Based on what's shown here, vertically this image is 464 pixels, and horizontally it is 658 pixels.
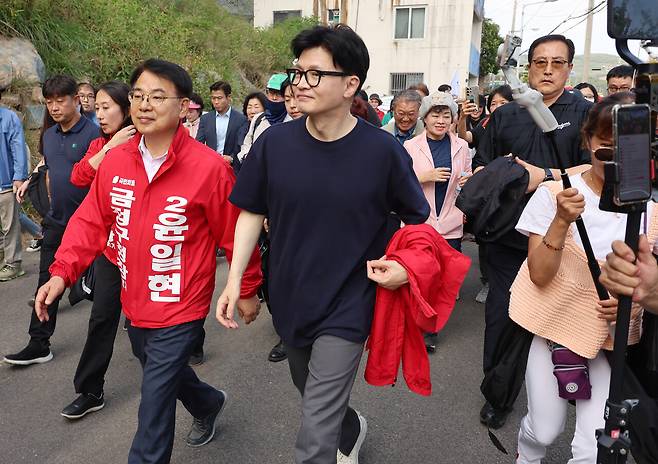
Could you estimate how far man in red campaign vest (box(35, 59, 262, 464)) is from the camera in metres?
2.46

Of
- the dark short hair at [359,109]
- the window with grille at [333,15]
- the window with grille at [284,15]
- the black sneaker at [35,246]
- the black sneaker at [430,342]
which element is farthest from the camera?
the window with grille at [284,15]

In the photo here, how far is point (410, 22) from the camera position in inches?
1009

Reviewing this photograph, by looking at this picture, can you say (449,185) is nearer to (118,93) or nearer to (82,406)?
(118,93)

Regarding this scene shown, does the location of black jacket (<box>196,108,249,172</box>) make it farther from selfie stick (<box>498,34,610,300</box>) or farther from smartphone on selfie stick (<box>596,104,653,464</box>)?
smartphone on selfie stick (<box>596,104,653,464</box>)

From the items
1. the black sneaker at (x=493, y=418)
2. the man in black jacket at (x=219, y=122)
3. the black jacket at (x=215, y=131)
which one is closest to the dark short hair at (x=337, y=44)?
the black sneaker at (x=493, y=418)

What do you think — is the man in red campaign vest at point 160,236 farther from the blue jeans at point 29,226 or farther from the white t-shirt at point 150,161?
the blue jeans at point 29,226

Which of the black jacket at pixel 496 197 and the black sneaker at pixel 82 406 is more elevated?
the black jacket at pixel 496 197

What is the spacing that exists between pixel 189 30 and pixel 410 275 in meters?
13.7

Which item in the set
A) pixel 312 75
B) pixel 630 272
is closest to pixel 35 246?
Answer: pixel 312 75

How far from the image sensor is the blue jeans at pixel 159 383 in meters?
2.38

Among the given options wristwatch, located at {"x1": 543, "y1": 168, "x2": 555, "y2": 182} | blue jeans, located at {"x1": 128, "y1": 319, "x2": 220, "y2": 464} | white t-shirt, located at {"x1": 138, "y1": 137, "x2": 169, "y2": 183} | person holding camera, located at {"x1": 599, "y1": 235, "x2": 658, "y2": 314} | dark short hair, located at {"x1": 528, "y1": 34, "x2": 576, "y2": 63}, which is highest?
dark short hair, located at {"x1": 528, "y1": 34, "x2": 576, "y2": 63}

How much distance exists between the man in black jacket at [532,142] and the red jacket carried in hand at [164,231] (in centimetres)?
148

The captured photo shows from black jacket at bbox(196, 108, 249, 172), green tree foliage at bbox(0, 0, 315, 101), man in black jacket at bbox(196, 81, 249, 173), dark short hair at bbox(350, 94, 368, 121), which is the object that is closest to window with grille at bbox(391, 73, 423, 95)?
green tree foliage at bbox(0, 0, 315, 101)

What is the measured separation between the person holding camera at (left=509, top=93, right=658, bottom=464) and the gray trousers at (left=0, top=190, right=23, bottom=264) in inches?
222
